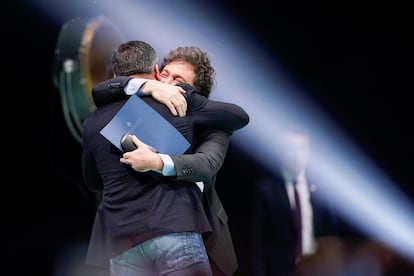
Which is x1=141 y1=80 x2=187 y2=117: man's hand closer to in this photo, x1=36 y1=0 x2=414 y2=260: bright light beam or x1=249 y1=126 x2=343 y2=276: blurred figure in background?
x1=249 y1=126 x2=343 y2=276: blurred figure in background

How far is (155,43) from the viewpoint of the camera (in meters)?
3.79

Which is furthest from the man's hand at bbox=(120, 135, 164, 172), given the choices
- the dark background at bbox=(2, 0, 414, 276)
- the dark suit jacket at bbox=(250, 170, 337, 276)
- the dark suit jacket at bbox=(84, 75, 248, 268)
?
the dark background at bbox=(2, 0, 414, 276)

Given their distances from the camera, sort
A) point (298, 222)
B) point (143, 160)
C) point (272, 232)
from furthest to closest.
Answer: point (298, 222) < point (272, 232) < point (143, 160)

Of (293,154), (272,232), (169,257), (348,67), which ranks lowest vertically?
(272,232)

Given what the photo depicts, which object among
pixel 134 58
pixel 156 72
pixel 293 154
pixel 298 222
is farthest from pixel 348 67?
pixel 134 58

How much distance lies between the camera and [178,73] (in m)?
2.20

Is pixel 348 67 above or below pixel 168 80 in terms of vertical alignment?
above

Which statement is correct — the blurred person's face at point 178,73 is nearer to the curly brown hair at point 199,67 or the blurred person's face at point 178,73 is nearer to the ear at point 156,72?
the curly brown hair at point 199,67

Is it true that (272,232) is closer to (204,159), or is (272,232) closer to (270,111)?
(270,111)

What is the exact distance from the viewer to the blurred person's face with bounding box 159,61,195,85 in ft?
7.18

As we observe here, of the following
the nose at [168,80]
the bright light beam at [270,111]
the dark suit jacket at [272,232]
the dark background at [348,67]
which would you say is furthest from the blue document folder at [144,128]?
the dark background at [348,67]

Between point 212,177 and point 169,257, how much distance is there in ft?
1.00

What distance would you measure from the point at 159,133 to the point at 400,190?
2660 mm

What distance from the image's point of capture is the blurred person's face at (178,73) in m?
2.19
